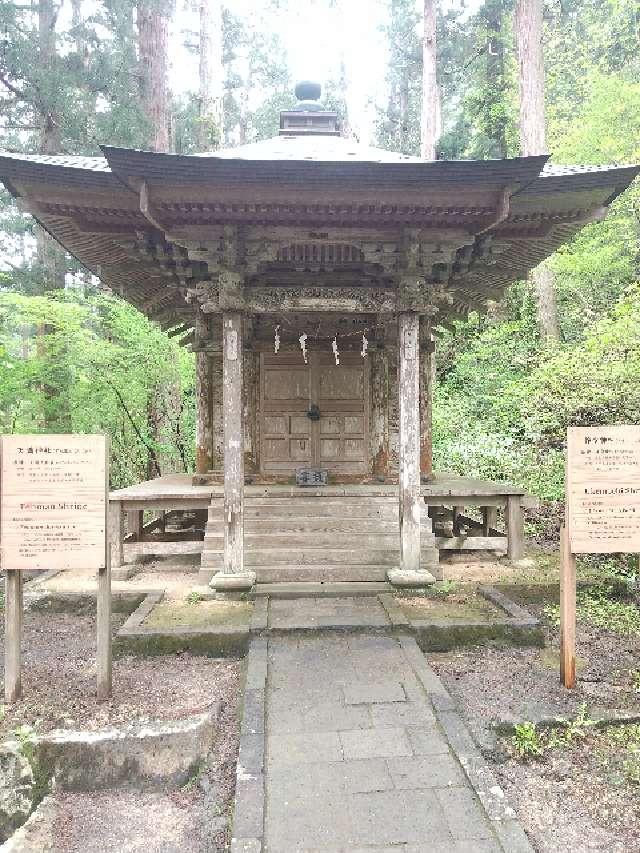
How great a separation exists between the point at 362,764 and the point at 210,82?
19253mm

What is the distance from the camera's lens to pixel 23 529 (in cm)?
381

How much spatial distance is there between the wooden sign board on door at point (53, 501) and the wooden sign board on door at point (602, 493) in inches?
138

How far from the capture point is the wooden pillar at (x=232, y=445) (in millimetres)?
6082

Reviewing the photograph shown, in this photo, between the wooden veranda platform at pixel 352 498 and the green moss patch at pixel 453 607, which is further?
the wooden veranda platform at pixel 352 498

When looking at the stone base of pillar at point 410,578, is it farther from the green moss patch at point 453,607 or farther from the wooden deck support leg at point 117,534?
the wooden deck support leg at point 117,534

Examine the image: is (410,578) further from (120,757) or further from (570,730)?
(120,757)

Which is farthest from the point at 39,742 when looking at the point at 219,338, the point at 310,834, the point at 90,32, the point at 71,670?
the point at 90,32

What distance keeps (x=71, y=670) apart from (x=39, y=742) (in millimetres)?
1369

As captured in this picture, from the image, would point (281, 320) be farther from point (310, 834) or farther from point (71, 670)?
point (310, 834)

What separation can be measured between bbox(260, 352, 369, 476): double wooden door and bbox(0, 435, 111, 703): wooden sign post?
469 centimetres

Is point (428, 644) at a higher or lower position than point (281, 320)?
lower

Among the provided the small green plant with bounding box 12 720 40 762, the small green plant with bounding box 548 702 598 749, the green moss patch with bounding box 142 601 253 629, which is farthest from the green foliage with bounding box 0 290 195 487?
the small green plant with bounding box 548 702 598 749

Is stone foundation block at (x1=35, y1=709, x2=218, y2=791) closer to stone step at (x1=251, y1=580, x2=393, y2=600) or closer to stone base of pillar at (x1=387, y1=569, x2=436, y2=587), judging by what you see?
stone step at (x1=251, y1=580, x2=393, y2=600)

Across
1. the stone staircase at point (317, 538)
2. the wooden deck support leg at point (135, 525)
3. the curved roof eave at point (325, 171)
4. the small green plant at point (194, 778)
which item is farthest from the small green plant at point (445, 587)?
the wooden deck support leg at point (135, 525)
